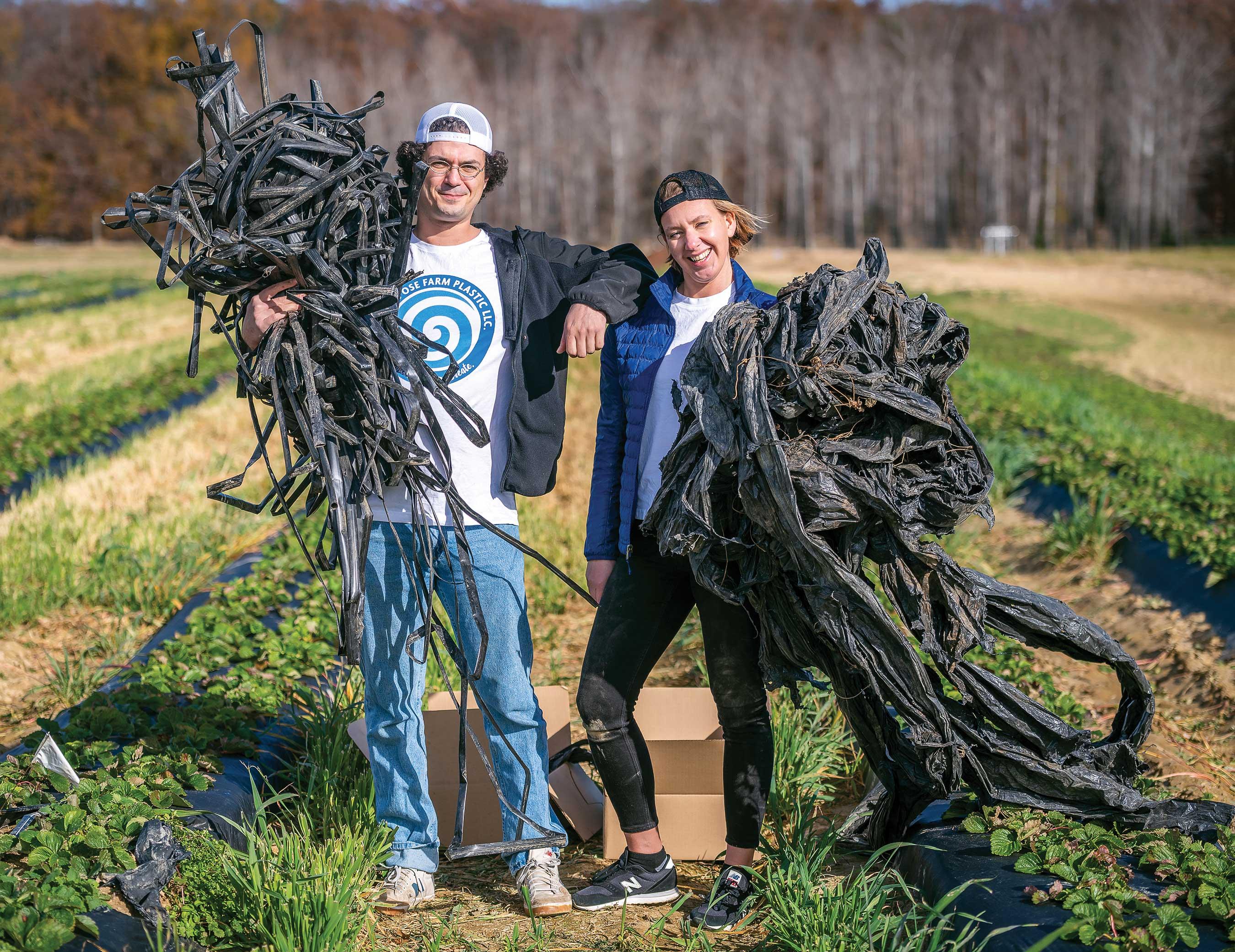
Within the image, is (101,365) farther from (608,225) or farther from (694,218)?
(608,225)

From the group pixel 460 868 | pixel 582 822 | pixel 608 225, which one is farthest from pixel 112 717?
pixel 608 225

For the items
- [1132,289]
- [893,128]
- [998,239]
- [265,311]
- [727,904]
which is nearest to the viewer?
[265,311]

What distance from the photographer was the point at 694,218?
102 inches

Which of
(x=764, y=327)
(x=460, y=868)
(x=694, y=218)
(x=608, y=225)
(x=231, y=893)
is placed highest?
(x=608, y=225)

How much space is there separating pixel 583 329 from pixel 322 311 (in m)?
0.62

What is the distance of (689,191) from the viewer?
2611 millimetres

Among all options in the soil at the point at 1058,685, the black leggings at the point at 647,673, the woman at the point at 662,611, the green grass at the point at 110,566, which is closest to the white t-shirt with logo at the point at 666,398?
the woman at the point at 662,611

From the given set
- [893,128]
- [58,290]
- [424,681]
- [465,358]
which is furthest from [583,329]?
[893,128]

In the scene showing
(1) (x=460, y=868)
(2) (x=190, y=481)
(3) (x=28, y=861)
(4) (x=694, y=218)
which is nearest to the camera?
(3) (x=28, y=861)

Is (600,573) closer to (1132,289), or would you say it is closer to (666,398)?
(666,398)

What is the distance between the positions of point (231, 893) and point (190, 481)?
4.68 metres

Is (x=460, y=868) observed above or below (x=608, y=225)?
below

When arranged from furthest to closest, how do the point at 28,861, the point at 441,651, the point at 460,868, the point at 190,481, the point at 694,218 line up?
the point at 190,481
the point at 441,651
the point at 460,868
the point at 694,218
the point at 28,861

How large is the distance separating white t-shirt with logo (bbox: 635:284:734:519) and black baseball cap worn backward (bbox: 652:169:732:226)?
235 millimetres
